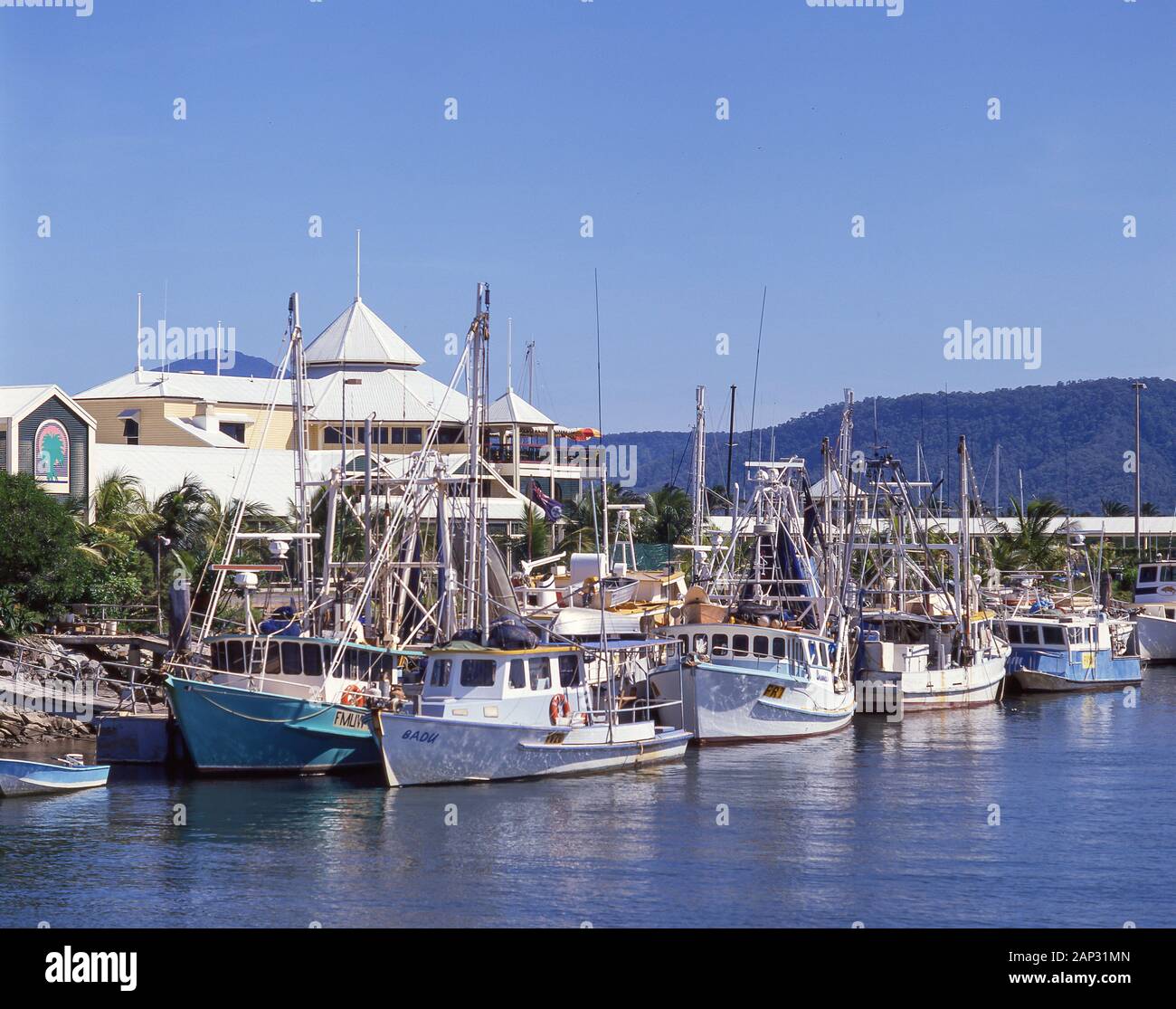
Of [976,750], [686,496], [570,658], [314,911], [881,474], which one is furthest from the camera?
[686,496]

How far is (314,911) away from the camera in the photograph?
29.0 meters

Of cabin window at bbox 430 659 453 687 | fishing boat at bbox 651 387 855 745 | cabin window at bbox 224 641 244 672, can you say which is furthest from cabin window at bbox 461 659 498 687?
fishing boat at bbox 651 387 855 745

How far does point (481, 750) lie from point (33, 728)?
15.2 m

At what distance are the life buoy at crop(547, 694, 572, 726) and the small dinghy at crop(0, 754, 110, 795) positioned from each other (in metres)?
10.8

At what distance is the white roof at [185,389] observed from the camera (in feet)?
306

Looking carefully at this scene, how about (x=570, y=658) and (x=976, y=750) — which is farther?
(x=976, y=750)

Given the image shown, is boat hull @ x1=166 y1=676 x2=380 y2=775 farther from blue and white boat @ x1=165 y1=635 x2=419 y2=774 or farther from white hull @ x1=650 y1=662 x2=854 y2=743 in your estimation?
white hull @ x1=650 y1=662 x2=854 y2=743

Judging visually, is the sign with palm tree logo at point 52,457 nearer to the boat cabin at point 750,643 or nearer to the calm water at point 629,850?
the calm water at point 629,850

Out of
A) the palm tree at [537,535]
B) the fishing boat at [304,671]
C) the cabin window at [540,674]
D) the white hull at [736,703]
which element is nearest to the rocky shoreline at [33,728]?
the fishing boat at [304,671]
